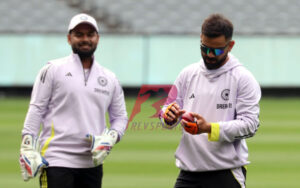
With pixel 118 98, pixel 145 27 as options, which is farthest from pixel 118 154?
pixel 145 27

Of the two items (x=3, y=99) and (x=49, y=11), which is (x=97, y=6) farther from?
(x=3, y=99)

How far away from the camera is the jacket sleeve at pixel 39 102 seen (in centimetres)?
488

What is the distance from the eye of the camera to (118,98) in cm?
521

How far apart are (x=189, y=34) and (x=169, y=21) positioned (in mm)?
2695

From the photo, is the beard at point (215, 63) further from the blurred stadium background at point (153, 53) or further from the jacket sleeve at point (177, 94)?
the blurred stadium background at point (153, 53)

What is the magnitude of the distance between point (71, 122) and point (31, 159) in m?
0.40

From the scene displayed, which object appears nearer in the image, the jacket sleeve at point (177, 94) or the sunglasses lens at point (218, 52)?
the sunglasses lens at point (218, 52)

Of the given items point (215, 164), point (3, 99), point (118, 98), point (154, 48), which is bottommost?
point (3, 99)

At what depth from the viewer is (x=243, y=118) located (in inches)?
183

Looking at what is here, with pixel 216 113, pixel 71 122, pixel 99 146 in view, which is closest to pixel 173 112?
pixel 216 113

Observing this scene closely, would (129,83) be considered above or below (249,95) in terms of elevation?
below

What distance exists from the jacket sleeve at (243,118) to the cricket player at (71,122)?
860 millimetres

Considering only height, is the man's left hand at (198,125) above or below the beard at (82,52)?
below

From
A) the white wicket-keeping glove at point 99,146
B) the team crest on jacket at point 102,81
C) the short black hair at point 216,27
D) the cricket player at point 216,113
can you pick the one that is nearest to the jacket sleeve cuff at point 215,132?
the cricket player at point 216,113
